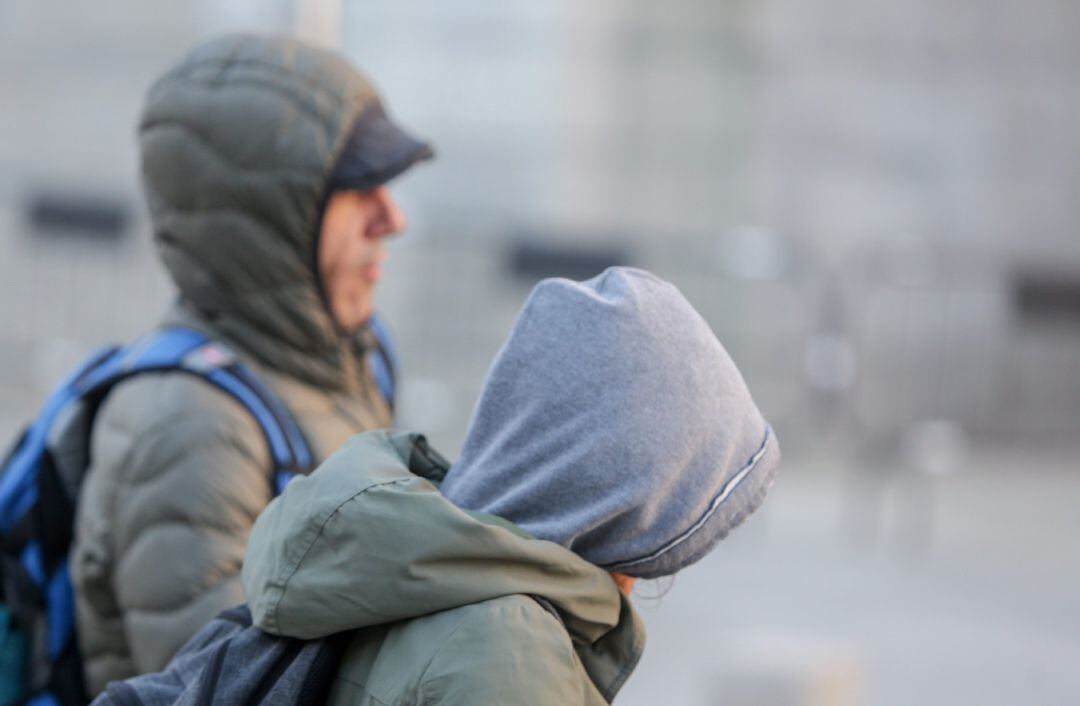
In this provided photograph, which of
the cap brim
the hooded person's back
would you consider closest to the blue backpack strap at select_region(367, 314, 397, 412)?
the cap brim

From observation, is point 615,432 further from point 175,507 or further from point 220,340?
point 220,340

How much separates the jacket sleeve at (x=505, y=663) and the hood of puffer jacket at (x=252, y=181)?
1.28m

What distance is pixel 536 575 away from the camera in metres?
1.74

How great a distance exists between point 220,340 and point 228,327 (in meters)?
0.03

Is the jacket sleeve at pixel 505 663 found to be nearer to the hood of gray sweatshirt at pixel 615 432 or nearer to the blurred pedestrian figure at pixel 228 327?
the hood of gray sweatshirt at pixel 615 432

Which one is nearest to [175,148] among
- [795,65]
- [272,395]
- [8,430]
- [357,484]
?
[272,395]

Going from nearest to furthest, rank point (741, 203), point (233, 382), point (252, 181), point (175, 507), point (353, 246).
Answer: point (175, 507)
point (233, 382)
point (252, 181)
point (353, 246)
point (741, 203)

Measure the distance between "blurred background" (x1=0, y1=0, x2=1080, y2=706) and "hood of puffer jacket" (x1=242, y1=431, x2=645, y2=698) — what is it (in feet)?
31.2

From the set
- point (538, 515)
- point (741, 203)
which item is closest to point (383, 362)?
point (538, 515)

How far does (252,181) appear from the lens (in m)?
2.76

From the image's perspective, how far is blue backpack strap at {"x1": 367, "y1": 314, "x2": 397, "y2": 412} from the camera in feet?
10.3

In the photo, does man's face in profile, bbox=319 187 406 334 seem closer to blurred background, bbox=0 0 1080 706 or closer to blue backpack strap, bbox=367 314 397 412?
blue backpack strap, bbox=367 314 397 412

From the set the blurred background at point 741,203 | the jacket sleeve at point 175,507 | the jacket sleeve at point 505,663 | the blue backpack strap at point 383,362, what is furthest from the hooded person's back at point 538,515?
the blurred background at point 741,203

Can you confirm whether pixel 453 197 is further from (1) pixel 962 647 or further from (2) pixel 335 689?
(2) pixel 335 689
